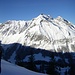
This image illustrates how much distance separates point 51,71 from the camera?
3014 inches

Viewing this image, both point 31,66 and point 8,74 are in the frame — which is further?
point 31,66

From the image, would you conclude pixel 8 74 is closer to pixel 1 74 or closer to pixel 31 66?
pixel 1 74

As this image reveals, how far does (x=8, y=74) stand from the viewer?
81.8 ft

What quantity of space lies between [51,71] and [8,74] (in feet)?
173

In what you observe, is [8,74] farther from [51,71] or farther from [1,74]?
[51,71]

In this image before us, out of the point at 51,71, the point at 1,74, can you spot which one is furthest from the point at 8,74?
the point at 51,71

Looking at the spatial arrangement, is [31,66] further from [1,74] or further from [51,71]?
[1,74]

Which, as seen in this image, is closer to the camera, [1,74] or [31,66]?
[1,74]

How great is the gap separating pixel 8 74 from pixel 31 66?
2133 inches

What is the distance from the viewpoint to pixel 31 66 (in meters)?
78.8

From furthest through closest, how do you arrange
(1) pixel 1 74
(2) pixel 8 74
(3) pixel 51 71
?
(3) pixel 51 71, (2) pixel 8 74, (1) pixel 1 74

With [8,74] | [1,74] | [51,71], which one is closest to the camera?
[1,74]

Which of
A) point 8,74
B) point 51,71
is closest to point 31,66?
point 51,71

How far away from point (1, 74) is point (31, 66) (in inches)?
2203
